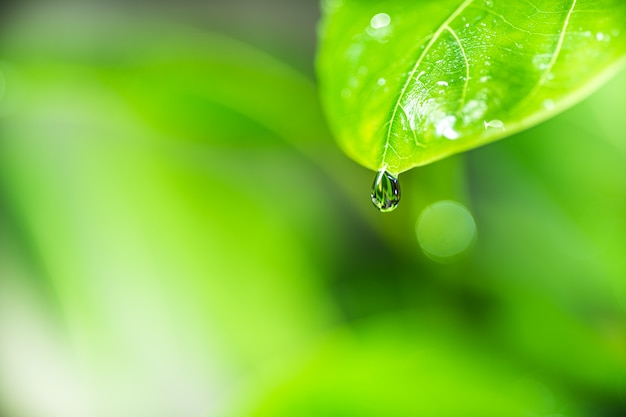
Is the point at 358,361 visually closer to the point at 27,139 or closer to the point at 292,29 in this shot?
the point at 27,139

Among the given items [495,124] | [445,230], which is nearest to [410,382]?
[445,230]

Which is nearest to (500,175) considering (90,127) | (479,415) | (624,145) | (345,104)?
(624,145)

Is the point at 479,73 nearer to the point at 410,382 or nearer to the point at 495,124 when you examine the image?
the point at 495,124

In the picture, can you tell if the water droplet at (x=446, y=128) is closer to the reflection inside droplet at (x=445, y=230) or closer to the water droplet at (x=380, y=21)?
the water droplet at (x=380, y=21)

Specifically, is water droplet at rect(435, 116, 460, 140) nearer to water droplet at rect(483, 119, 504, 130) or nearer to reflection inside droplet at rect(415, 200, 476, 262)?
water droplet at rect(483, 119, 504, 130)

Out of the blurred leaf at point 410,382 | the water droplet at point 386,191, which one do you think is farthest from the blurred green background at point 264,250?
the water droplet at point 386,191

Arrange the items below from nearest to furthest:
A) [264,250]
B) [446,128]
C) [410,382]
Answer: [446,128] → [410,382] → [264,250]
